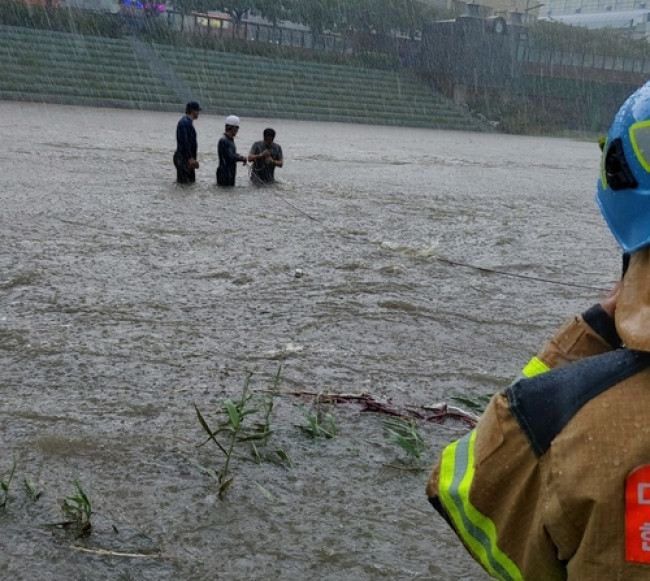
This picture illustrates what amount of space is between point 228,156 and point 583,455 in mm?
10561

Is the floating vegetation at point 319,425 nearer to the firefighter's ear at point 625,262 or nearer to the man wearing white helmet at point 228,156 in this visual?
the firefighter's ear at point 625,262

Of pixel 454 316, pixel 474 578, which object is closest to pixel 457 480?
pixel 474 578

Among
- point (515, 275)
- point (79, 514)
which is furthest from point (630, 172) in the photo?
point (515, 275)

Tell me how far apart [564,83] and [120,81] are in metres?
29.2

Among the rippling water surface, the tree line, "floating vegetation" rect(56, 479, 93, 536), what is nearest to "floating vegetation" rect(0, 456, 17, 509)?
the rippling water surface

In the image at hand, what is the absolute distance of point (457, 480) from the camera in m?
1.28

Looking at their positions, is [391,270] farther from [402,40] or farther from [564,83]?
[564,83]

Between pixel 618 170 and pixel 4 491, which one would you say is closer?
pixel 618 170

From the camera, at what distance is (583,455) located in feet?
3.56

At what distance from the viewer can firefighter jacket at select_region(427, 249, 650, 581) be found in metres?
1.07

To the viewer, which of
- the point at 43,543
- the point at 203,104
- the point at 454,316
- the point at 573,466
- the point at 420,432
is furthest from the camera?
the point at 203,104

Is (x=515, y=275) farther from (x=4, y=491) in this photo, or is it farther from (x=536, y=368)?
(x=536, y=368)

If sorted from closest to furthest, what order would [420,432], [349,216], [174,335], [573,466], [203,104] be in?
1. [573,466]
2. [420,432]
3. [174,335]
4. [349,216]
5. [203,104]

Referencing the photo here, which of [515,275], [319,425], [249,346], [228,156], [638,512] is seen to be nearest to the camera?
[638,512]
